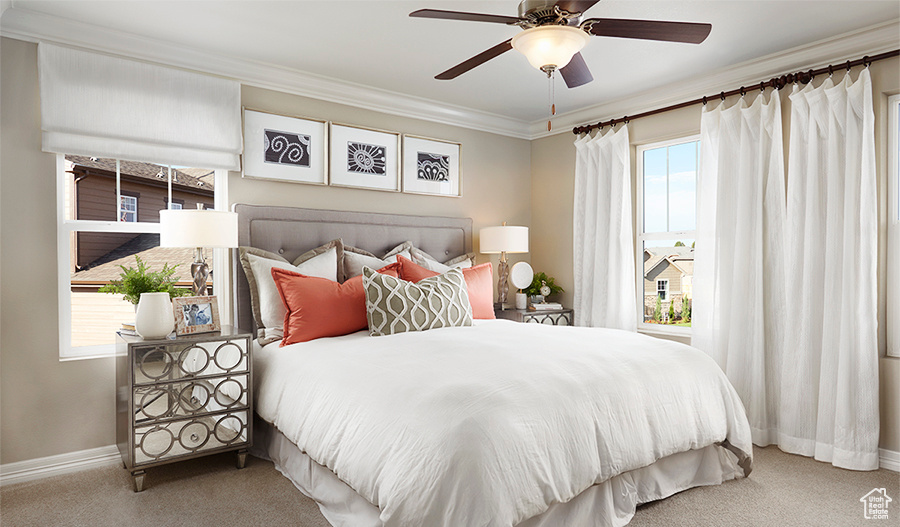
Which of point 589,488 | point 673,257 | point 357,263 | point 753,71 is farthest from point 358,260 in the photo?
Answer: point 753,71

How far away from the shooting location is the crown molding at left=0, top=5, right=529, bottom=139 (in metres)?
2.87

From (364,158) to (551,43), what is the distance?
2309mm

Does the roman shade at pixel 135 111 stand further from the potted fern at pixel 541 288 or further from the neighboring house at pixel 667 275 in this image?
the neighboring house at pixel 667 275

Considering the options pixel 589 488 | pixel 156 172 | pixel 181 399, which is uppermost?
pixel 156 172

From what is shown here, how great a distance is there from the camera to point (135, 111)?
3160mm

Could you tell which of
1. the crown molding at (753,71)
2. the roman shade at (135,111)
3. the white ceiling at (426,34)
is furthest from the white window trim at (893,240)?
the roman shade at (135,111)

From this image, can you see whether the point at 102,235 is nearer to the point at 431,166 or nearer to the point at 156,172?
the point at 156,172

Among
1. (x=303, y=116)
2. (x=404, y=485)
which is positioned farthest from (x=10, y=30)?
(x=404, y=485)

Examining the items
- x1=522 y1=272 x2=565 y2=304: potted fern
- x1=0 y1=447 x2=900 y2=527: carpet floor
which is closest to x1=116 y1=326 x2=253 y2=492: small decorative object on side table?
x1=0 y1=447 x2=900 y2=527: carpet floor

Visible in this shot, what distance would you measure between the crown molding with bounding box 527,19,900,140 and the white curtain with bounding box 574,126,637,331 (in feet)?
0.76

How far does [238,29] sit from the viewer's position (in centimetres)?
304

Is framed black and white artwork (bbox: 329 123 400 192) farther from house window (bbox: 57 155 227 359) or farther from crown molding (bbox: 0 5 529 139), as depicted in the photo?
house window (bbox: 57 155 227 359)

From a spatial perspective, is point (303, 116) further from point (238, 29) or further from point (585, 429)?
point (585, 429)

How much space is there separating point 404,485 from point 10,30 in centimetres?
313
